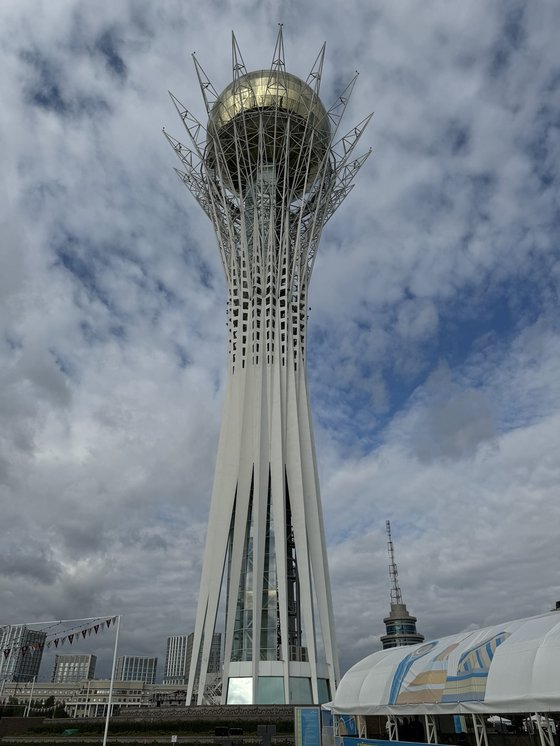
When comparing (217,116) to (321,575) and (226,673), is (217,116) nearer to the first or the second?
(321,575)

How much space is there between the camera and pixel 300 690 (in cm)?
3070

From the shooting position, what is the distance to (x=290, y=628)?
111 ft

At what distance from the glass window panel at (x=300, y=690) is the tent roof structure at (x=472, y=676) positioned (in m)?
13.5

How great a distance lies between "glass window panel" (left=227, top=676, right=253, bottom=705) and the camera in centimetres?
3020

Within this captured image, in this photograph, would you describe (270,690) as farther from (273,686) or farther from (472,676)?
(472,676)

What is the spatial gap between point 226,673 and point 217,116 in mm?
35748

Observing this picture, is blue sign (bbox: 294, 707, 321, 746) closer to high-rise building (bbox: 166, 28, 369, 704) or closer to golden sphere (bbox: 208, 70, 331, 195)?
high-rise building (bbox: 166, 28, 369, 704)

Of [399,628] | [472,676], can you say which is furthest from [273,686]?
[399,628]

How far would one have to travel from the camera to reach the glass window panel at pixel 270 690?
98.5 feet

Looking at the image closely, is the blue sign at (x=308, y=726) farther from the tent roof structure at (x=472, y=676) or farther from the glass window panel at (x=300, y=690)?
the glass window panel at (x=300, y=690)

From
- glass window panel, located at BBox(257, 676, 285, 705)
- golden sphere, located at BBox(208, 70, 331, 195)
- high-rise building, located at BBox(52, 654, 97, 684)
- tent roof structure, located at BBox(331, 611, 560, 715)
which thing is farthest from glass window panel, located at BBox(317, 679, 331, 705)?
high-rise building, located at BBox(52, 654, 97, 684)

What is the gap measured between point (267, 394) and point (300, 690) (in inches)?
639

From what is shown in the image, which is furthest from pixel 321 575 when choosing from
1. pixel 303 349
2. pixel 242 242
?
pixel 242 242

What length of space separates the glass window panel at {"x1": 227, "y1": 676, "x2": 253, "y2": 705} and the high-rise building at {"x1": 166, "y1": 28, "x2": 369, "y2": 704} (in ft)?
0.18
